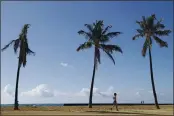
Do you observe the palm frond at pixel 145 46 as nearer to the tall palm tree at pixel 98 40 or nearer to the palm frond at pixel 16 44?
the tall palm tree at pixel 98 40

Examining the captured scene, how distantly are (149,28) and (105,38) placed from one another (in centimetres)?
673

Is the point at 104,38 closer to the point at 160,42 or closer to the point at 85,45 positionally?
the point at 85,45

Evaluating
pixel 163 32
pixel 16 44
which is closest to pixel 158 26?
pixel 163 32

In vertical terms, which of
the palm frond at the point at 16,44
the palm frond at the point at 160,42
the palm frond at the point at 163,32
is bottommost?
the palm frond at the point at 16,44

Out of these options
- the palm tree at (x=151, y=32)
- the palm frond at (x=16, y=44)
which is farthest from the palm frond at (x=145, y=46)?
the palm frond at (x=16, y=44)

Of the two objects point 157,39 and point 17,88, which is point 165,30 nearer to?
point 157,39

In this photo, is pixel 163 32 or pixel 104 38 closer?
pixel 104 38

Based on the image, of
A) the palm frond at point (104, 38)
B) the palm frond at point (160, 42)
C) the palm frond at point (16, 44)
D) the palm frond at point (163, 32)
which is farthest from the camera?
the palm frond at point (160, 42)

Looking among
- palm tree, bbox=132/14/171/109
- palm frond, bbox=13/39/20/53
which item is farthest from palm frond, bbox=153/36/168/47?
palm frond, bbox=13/39/20/53

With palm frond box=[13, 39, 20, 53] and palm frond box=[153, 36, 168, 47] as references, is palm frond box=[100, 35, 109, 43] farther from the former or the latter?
palm frond box=[13, 39, 20, 53]

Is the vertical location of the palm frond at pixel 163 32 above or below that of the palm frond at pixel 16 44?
above

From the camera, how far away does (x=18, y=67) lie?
127ft

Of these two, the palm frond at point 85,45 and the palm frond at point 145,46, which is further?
the palm frond at point 145,46

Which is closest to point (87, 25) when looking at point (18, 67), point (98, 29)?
point (98, 29)
